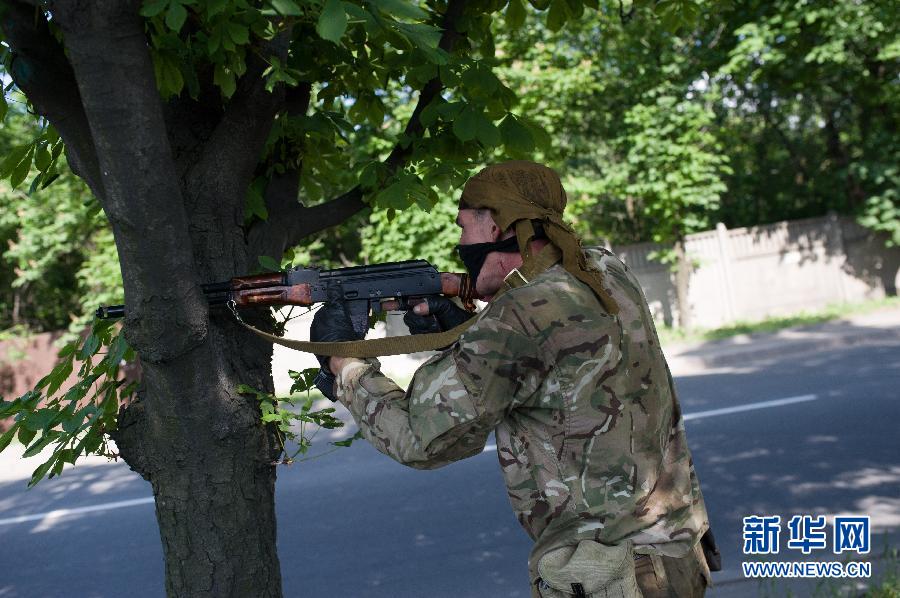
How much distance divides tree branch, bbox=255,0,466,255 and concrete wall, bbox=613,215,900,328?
12402mm

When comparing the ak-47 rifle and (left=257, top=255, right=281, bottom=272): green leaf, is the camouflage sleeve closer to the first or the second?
the ak-47 rifle

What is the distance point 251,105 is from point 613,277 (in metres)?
1.13

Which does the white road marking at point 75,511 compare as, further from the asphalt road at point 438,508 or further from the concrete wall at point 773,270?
→ the concrete wall at point 773,270

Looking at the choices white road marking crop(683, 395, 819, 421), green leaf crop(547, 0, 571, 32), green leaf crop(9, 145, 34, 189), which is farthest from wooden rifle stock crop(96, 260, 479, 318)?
white road marking crop(683, 395, 819, 421)

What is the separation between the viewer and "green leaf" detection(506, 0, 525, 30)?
10.7 ft

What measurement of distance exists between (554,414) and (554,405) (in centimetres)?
3

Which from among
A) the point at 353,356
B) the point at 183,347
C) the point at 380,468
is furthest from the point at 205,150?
the point at 380,468

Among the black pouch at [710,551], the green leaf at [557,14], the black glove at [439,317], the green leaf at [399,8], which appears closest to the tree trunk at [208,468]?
the black glove at [439,317]

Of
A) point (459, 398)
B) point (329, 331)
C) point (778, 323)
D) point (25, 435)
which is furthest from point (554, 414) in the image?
point (778, 323)

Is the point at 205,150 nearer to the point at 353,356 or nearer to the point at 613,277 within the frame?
the point at 353,356

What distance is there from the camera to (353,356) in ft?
7.42

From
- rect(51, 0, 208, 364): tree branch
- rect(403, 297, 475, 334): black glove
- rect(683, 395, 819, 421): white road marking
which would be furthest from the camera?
rect(683, 395, 819, 421): white road marking

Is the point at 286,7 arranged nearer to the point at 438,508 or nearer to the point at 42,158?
the point at 42,158

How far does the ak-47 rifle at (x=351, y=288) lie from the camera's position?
7.77 feet
